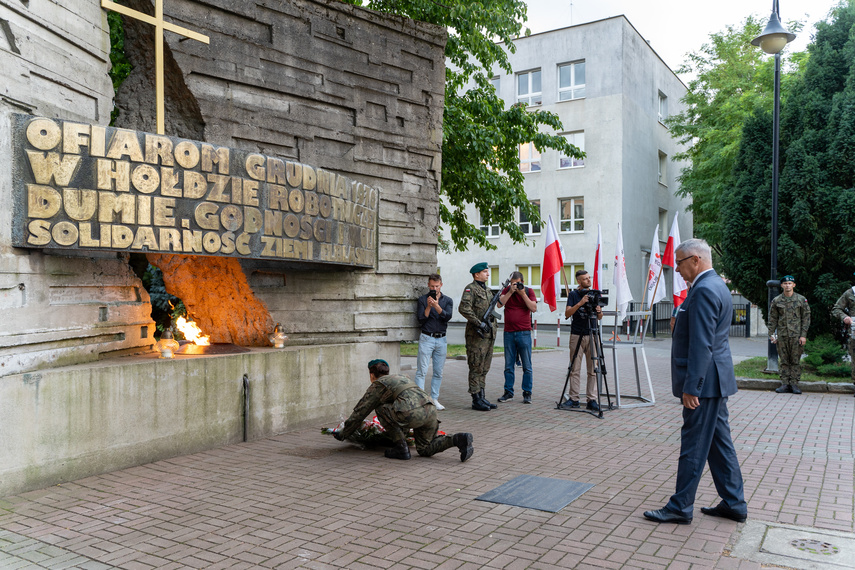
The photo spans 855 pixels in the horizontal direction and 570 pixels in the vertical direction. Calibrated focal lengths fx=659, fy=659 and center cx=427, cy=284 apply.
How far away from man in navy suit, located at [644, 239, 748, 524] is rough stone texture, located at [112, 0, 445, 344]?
4863 mm

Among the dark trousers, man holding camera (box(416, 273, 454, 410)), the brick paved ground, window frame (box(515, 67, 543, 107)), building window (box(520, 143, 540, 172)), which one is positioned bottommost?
the brick paved ground

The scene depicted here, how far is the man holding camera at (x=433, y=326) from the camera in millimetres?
9078

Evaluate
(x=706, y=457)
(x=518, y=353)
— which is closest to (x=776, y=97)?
(x=518, y=353)

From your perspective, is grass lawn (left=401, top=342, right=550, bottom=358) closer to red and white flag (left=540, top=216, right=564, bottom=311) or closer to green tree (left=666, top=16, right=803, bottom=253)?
red and white flag (left=540, top=216, right=564, bottom=311)

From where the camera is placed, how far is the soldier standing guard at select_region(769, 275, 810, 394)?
1109cm

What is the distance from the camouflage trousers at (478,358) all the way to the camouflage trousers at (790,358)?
17.7ft

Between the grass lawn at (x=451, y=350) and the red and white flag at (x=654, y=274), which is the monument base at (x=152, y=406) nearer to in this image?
the red and white flag at (x=654, y=274)

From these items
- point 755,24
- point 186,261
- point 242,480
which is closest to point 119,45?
point 186,261

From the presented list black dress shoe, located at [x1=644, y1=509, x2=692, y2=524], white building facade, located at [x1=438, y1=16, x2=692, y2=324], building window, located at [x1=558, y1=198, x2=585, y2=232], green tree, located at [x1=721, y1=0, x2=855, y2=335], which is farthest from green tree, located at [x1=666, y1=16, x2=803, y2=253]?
black dress shoe, located at [x1=644, y1=509, x2=692, y2=524]

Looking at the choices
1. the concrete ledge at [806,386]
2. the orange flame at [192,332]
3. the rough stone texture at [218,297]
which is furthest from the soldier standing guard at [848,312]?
the orange flame at [192,332]

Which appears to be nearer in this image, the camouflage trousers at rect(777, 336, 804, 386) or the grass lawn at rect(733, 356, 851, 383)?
the camouflage trousers at rect(777, 336, 804, 386)

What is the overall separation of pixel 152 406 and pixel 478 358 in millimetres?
4651

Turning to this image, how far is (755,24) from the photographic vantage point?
1038 inches

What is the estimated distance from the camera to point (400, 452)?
21.4ft
